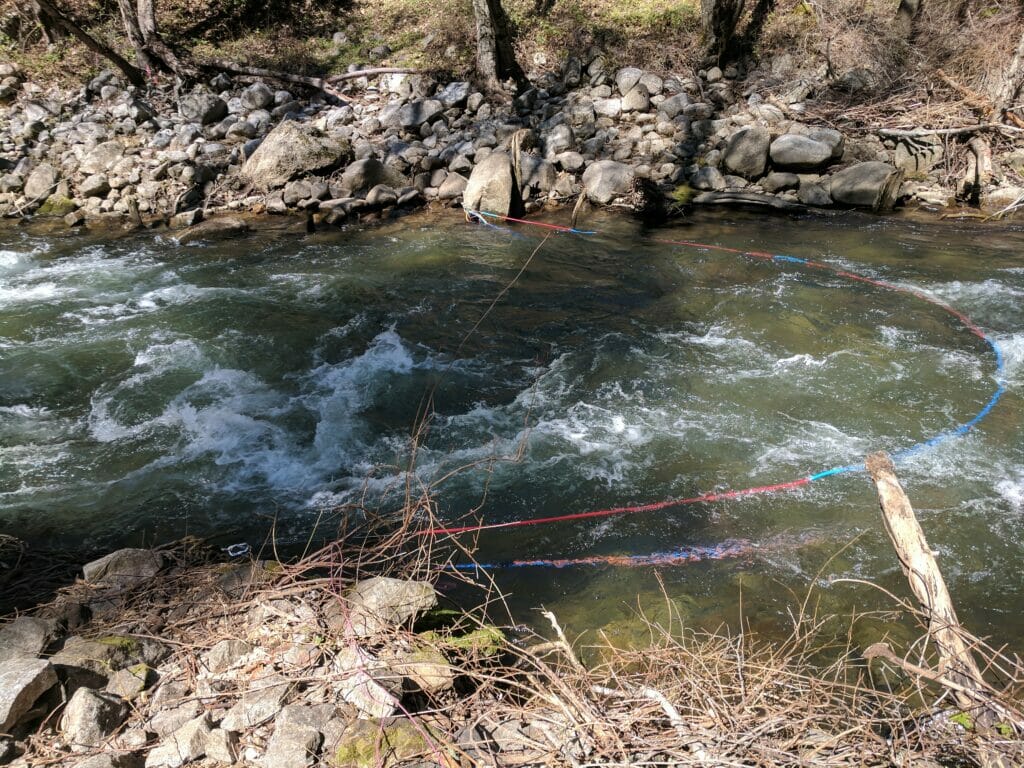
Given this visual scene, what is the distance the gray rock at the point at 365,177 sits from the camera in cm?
959

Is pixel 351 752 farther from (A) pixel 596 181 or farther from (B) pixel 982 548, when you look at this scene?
(A) pixel 596 181

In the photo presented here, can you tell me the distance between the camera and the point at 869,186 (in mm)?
8555

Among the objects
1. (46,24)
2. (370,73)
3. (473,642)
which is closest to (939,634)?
(473,642)

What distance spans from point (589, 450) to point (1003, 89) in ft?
29.1

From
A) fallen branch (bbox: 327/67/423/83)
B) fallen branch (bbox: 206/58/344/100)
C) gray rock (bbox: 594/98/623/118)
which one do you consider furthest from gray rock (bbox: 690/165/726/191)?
fallen branch (bbox: 206/58/344/100)

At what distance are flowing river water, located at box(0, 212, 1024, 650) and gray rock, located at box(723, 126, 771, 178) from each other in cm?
160

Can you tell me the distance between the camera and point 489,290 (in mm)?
7109

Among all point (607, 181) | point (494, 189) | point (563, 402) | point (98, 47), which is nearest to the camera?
point (563, 402)

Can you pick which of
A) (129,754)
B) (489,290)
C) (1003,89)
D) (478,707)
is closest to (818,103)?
(1003,89)

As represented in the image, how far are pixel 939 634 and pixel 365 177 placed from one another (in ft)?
29.7

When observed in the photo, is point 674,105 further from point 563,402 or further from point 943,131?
point 563,402

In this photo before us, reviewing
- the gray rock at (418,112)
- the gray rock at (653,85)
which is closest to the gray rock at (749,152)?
the gray rock at (653,85)

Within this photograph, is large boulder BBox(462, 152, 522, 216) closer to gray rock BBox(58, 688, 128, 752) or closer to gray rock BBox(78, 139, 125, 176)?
gray rock BBox(78, 139, 125, 176)

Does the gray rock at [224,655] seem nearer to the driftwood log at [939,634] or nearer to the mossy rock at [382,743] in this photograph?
the mossy rock at [382,743]
